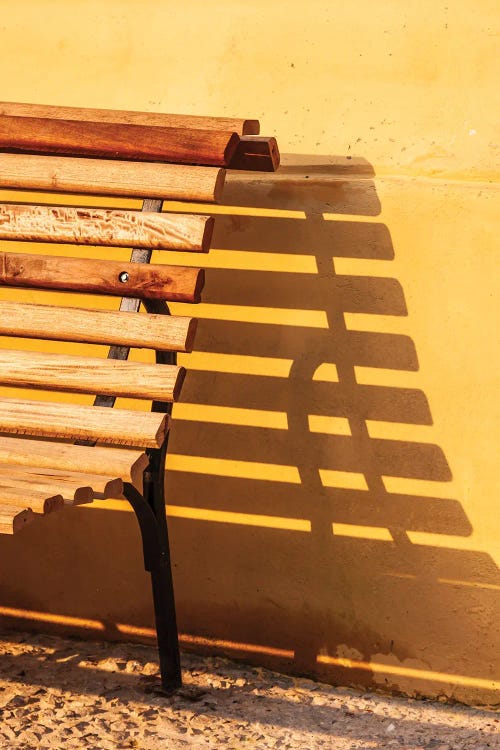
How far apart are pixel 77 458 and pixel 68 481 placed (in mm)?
129

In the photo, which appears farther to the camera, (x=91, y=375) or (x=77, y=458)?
(x=91, y=375)

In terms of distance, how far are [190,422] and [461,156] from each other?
1.02 m

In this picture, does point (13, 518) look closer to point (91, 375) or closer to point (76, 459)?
point (76, 459)

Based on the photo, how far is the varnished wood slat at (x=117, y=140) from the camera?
261cm

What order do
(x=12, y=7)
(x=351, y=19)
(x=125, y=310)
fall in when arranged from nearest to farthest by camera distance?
1. (x=125, y=310)
2. (x=351, y=19)
3. (x=12, y=7)

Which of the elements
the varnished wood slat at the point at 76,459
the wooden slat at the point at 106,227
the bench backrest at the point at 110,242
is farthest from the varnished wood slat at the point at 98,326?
the varnished wood slat at the point at 76,459

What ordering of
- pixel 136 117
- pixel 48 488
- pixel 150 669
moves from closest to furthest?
1. pixel 48 488
2. pixel 136 117
3. pixel 150 669

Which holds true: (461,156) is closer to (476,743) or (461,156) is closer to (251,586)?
(251,586)

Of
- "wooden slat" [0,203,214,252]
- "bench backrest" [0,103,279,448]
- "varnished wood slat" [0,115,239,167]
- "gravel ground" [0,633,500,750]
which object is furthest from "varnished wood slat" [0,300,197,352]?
"gravel ground" [0,633,500,750]

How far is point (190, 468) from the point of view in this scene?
3.07 meters

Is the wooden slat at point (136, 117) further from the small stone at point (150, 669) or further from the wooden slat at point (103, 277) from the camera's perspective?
the small stone at point (150, 669)

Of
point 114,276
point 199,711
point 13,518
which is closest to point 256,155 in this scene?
point 114,276

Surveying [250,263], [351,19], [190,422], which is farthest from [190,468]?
[351,19]

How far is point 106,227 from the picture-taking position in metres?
2.65
